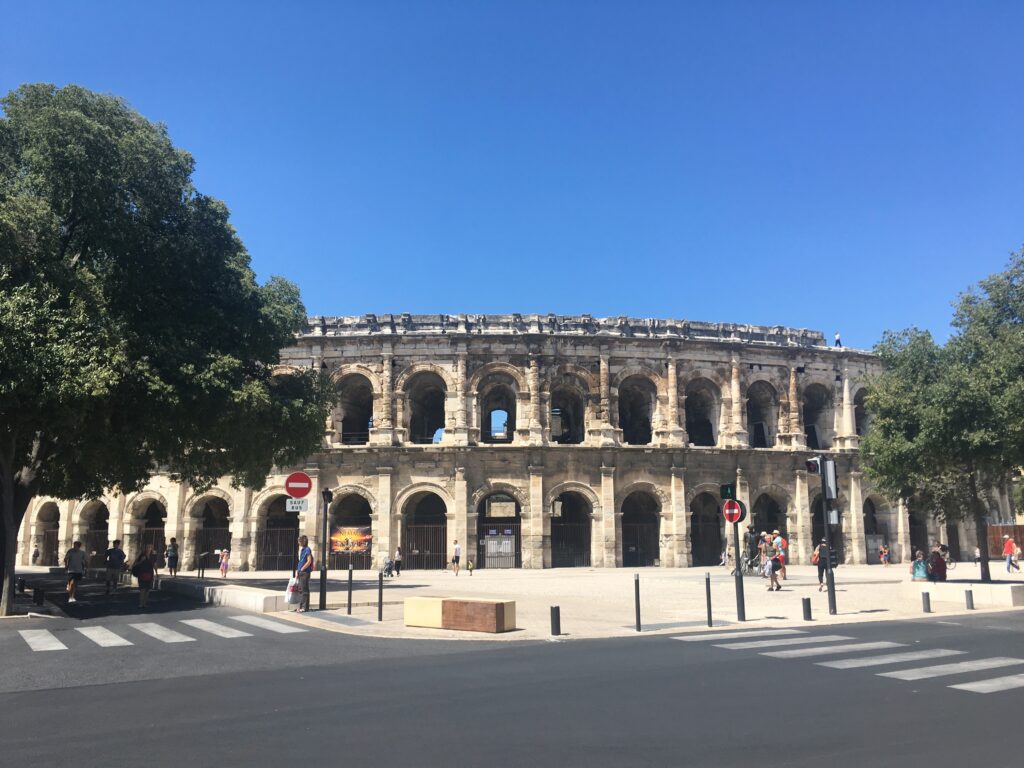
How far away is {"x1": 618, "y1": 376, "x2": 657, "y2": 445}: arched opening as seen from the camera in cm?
3406

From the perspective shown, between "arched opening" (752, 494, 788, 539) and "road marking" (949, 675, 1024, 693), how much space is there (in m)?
27.1

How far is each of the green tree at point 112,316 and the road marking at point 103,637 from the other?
10.7 feet

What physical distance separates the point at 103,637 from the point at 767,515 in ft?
100

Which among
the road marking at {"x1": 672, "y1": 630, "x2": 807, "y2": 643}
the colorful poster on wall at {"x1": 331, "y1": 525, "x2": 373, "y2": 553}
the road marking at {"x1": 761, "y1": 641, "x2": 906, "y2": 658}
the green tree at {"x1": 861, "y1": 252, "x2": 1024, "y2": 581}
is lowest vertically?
the road marking at {"x1": 672, "y1": 630, "x2": 807, "y2": 643}

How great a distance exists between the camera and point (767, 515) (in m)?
36.0

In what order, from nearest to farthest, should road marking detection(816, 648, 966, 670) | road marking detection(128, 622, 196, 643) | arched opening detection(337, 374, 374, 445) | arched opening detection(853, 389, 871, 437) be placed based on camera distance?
road marking detection(816, 648, 966, 670) → road marking detection(128, 622, 196, 643) → arched opening detection(337, 374, 374, 445) → arched opening detection(853, 389, 871, 437)

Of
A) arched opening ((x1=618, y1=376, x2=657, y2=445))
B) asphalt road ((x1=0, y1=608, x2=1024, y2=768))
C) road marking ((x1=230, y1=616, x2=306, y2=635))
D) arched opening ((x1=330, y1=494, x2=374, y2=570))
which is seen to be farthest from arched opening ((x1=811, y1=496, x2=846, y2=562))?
road marking ((x1=230, y1=616, x2=306, y2=635))

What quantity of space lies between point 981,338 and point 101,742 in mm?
21770

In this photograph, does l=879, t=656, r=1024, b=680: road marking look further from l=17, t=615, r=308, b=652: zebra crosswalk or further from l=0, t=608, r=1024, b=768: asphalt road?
l=17, t=615, r=308, b=652: zebra crosswalk

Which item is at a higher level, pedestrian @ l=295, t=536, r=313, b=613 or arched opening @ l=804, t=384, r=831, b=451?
arched opening @ l=804, t=384, r=831, b=451

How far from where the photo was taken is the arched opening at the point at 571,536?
32.8 metres

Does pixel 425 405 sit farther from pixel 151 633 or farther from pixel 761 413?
pixel 151 633

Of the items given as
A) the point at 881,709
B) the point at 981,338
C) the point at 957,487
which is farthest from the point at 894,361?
the point at 881,709

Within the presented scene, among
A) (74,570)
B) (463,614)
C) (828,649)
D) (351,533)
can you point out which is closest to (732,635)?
(828,649)
